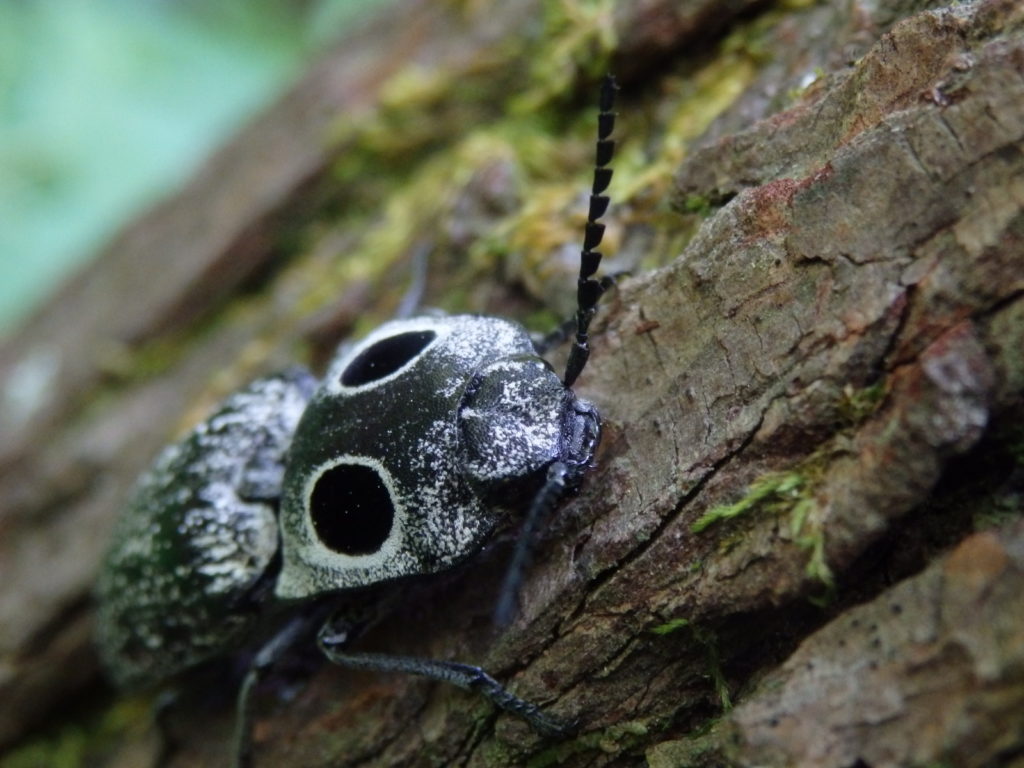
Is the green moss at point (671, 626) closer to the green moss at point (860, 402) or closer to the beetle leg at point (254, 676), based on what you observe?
the green moss at point (860, 402)

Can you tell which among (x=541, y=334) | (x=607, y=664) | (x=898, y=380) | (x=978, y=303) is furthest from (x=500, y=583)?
(x=978, y=303)

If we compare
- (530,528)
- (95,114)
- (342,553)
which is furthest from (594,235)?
(95,114)

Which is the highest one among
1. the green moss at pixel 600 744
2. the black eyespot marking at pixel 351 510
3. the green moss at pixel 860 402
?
the black eyespot marking at pixel 351 510

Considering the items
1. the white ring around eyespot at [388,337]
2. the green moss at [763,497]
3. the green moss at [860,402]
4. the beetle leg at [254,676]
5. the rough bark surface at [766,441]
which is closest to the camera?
the rough bark surface at [766,441]

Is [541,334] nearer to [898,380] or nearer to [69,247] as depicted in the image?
[898,380]

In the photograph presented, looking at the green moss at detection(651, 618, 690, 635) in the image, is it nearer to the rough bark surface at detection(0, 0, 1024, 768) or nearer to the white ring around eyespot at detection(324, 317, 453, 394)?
the rough bark surface at detection(0, 0, 1024, 768)

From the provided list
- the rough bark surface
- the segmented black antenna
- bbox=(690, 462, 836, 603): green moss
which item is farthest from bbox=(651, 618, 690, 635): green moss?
the segmented black antenna

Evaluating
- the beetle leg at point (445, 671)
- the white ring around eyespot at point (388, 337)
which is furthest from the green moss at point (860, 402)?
the white ring around eyespot at point (388, 337)

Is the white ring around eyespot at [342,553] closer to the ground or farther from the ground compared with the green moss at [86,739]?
farther from the ground
